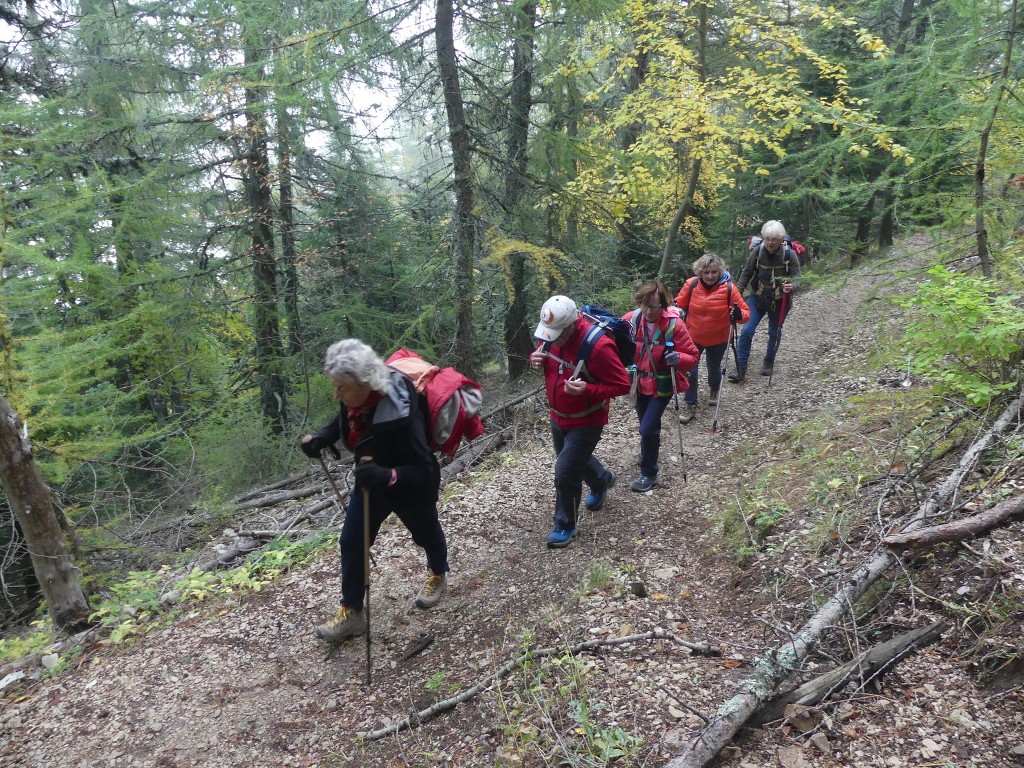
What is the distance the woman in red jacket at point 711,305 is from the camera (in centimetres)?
715

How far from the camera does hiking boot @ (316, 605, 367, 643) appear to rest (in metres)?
4.25

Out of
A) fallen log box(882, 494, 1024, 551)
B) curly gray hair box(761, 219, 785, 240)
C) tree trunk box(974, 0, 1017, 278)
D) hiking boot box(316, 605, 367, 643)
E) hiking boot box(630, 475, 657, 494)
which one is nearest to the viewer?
fallen log box(882, 494, 1024, 551)

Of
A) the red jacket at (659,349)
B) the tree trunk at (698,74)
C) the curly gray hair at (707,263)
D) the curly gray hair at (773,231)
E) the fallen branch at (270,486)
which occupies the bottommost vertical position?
the fallen branch at (270,486)

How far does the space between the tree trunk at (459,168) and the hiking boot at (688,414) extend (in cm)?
371

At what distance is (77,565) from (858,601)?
24.0 ft

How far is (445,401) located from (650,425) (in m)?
2.73

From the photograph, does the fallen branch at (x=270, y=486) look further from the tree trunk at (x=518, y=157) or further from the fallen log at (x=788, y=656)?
the fallen log at (x=788, y=656)

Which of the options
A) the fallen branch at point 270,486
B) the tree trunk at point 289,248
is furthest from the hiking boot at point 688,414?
the tree trunk at point 289,248

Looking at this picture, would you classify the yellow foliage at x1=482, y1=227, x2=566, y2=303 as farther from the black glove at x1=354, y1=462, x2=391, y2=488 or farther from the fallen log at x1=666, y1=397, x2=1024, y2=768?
the fallen log at x1=666, y1=397, x2=1024, y2=768

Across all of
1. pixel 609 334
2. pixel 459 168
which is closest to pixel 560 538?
pixel 609 334

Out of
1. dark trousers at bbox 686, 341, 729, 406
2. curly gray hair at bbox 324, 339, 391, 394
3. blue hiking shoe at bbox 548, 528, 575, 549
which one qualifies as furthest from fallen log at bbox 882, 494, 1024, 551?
dark trousers at bbox 686, 341, 729, 406

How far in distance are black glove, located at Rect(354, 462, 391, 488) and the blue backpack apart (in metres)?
1.82

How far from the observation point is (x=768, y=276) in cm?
796

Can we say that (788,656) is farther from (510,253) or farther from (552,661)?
(510,253)
